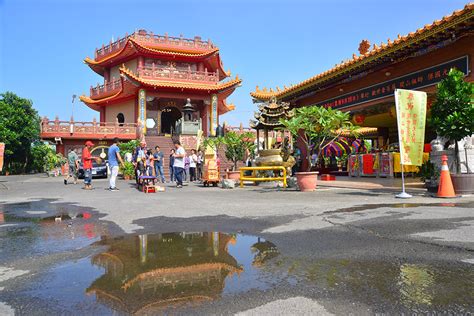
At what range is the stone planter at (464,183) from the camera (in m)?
7.73

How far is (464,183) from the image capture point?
7773 millimetres

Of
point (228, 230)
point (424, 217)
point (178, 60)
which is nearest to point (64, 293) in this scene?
→ point (228, 230)

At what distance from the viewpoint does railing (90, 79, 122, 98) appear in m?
31.0

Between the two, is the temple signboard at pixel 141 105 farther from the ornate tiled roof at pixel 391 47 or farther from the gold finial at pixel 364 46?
the gold finial at pixel 364 46

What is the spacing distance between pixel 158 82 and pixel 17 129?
49.1ft

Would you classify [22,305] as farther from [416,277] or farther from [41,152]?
[41,152]

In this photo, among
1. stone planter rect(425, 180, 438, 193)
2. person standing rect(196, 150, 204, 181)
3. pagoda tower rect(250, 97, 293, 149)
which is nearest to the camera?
stone planter rect(425, 180, 438, 193)

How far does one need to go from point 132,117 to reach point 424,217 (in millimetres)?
28020

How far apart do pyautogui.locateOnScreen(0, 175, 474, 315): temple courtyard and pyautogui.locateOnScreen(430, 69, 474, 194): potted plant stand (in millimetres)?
2818

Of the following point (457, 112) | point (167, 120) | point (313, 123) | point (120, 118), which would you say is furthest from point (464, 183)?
point (167, 120)

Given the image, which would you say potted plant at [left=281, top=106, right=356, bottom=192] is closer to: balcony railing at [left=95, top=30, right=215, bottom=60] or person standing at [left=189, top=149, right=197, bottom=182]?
person standing at [left=189, top=149, right=197, bottom=182]

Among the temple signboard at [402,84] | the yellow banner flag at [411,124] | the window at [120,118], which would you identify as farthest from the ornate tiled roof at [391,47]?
the window at [120,118]

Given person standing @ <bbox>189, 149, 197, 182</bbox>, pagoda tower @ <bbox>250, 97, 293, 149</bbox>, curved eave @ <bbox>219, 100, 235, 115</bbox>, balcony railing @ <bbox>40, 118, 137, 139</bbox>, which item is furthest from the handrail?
pagoda tower @ <bbox>250, 97, 293, 149</bbox>

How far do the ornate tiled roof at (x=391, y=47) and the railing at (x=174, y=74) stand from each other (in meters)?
14.0
